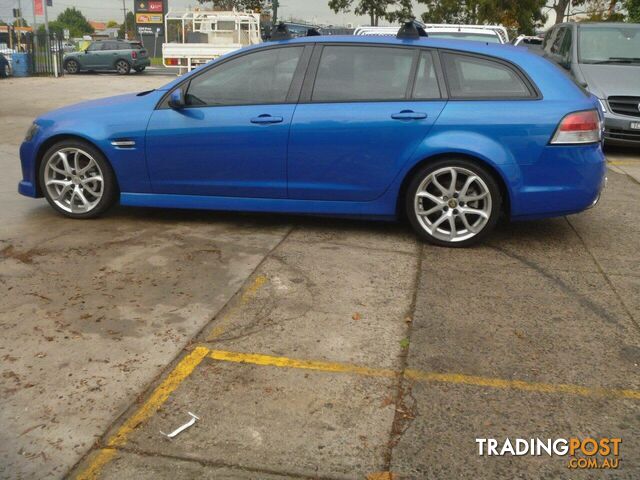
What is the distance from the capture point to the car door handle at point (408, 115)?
19.0ft

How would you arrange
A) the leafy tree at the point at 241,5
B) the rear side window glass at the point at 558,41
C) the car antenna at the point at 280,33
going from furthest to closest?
the leafy tree at the point at 241,5, the rear side window glass at the point at 558,41, the car antenna at the point at 280,33

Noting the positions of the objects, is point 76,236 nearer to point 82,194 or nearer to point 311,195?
point 82,194

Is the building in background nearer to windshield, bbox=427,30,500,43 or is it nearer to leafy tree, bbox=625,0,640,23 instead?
leafy tree, bbox=625,0,640,23

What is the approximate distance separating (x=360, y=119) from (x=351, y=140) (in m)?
0.18

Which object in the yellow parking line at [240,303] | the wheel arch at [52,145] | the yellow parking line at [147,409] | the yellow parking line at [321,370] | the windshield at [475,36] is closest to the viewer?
the yellow parking line at [147,409]

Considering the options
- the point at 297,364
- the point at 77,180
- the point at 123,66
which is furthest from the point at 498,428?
the point at 123,66

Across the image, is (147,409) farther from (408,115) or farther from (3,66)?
(3,66)

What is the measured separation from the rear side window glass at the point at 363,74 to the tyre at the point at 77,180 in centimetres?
191

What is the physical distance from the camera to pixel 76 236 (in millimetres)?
6035

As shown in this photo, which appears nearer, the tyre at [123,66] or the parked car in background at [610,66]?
the parked car in background at [610,66]

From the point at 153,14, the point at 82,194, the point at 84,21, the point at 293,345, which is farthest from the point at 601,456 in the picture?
the point at 84,21

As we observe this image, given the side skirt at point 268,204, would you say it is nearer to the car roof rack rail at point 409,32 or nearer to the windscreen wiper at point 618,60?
the car roof rack rail at point 409,32

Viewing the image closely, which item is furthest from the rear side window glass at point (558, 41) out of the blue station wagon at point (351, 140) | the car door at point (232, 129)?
the car door at point (232, 129)

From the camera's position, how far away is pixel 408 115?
19.0ft
